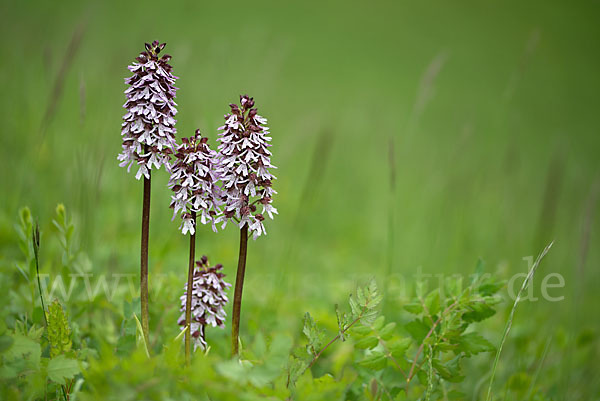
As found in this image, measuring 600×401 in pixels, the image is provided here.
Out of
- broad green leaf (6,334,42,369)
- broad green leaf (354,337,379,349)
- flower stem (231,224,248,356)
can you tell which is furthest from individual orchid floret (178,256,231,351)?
broad green leaf (354,337,379,349)

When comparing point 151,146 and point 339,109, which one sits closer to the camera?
point 151,146

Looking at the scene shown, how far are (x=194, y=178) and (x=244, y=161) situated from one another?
20 centimetres

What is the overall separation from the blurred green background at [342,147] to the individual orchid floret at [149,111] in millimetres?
857

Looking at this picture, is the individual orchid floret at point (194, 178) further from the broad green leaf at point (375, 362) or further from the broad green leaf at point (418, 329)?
the broad green leaf at point (418, 329)

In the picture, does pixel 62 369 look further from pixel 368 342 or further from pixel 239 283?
pixel 368 342

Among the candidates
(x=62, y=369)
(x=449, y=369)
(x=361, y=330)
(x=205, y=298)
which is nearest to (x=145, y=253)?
(x=205, y=298)

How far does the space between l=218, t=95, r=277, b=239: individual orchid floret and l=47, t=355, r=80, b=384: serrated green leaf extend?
71 cm

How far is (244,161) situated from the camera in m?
1.57

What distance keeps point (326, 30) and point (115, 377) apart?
1366cm

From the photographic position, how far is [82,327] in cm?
240

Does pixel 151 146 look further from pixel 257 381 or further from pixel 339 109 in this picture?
pixel 339 109

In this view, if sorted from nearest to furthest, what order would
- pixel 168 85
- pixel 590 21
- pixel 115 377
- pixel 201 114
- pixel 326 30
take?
1. pixel 115 377
2. pixel 168 85
3. pixel 201 114
4. pixel 590 21
5. pixel 326 30

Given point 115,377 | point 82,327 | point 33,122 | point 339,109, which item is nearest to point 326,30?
point 339,109

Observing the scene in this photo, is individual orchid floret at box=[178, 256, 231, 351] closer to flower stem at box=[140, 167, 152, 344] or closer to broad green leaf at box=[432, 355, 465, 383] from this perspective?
flower stem at box=[140, 167, 152, 344]
